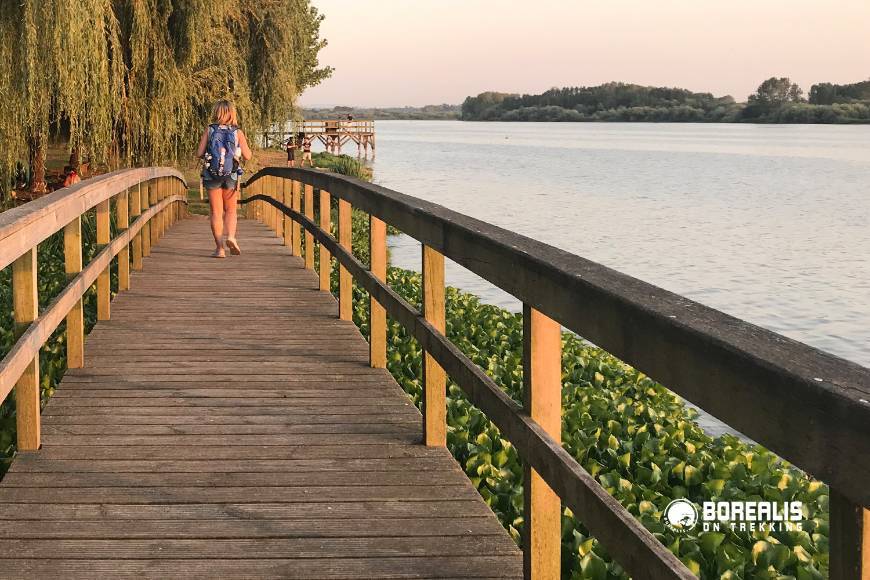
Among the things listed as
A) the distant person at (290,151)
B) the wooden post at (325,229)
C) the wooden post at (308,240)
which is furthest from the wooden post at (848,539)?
the distant person at (290,151)

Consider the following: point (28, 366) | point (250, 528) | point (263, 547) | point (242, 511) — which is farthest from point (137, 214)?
point (263, 547)

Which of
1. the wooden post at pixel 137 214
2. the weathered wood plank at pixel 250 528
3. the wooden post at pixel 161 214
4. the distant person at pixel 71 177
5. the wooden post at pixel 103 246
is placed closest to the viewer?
the weathered wood plank at pixel 250 528

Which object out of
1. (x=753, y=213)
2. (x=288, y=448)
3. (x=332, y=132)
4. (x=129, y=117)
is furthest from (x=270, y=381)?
(x=332, y=132)

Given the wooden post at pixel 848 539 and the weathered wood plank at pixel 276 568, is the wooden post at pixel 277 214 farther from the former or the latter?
the wooden post at pixel 848 539

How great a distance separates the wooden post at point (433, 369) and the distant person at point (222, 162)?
6.80 m

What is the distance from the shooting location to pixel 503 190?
57906 mm

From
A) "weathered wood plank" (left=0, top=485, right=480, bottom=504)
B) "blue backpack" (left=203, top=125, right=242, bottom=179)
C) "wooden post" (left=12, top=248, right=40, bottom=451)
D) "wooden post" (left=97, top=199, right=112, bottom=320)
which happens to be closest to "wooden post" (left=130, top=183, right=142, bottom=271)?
"blue backpack" (left=203, top=125, right=242, bottom=179)

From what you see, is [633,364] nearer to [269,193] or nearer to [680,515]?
[680,515]

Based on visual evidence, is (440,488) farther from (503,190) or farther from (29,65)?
(503,190)

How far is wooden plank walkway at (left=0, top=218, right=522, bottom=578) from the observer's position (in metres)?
3.60

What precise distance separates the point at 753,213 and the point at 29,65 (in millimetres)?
36986

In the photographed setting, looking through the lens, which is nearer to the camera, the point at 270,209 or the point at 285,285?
the point at 285,285

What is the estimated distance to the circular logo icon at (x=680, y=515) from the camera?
18.4 ft

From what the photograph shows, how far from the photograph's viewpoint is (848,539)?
158 centimetres
